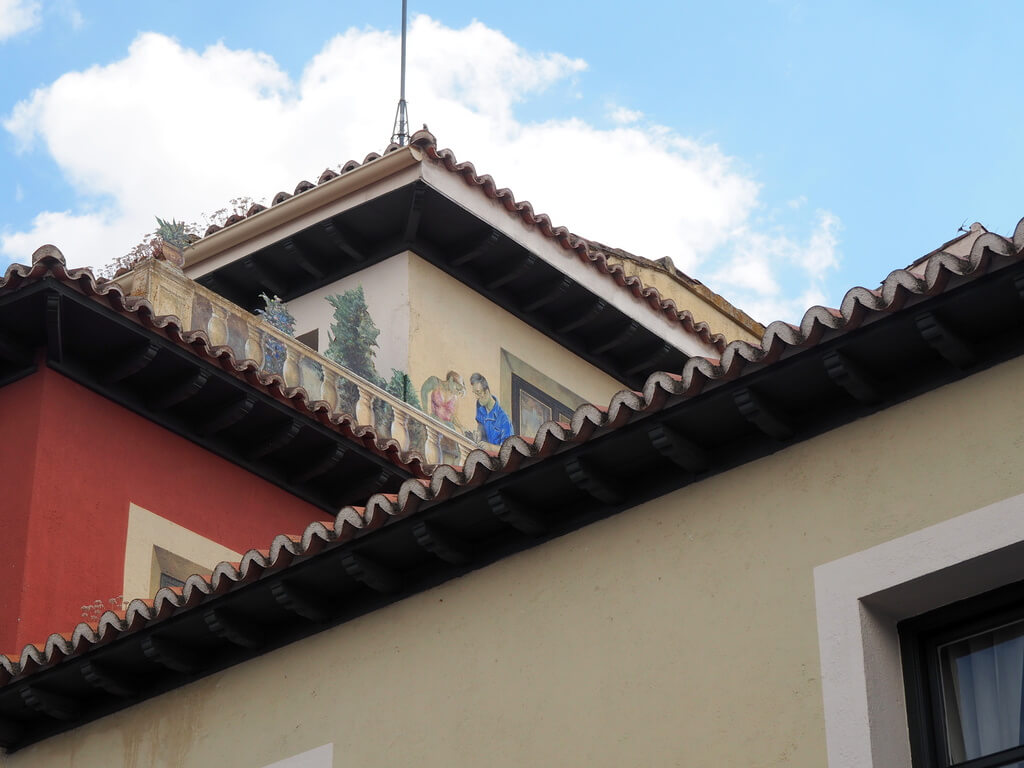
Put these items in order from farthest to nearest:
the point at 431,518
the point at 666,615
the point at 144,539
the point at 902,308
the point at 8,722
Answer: the point at 144,539 → the point at 8,722 → the point at 431,518 → the point at 666,615 → the point at 902,308

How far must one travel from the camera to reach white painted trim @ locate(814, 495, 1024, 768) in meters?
7.60

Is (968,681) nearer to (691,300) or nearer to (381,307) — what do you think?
(381,307)

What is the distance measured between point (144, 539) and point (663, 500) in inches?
216

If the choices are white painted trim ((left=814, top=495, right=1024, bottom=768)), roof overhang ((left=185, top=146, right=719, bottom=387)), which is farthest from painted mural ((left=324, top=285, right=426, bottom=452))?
white painted trim ((left=814, top=495, right=1024, bottom=768))

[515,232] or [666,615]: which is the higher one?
[515,232]

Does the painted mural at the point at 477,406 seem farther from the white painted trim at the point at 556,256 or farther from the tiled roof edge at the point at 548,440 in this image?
the tiled roof edge at the point at 548,440

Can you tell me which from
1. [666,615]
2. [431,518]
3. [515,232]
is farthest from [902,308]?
[515,232]

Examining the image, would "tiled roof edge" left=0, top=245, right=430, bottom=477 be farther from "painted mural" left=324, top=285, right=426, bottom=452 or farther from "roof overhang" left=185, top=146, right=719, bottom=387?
"roof overhang" left=185, top=146, right=719, bottom=387

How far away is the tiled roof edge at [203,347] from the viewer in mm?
12578

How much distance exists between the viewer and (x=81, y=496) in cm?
1305

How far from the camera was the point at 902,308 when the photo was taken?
7.86 m

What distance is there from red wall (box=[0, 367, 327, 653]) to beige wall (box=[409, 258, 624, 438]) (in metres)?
4.19

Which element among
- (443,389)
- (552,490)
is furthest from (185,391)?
(552,490)

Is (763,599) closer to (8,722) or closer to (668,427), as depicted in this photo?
(668,427)
